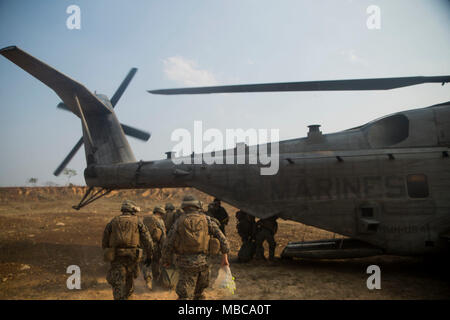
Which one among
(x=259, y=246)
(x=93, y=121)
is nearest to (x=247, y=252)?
(x=259, y=246)

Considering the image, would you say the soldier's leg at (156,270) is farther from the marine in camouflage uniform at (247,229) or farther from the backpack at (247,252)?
the marine in camouflage uniform at (247,229)

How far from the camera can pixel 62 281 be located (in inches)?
250

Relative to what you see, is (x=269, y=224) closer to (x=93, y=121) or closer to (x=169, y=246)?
(x=169, y=246)

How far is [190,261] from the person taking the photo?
4.09 m

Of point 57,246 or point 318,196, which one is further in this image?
point 57,246

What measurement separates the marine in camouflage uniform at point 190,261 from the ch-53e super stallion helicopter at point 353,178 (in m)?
3.27

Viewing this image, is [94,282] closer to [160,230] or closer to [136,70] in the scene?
[160,230]

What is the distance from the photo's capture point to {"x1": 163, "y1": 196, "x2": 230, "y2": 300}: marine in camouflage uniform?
4027mm

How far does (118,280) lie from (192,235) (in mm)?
1670
